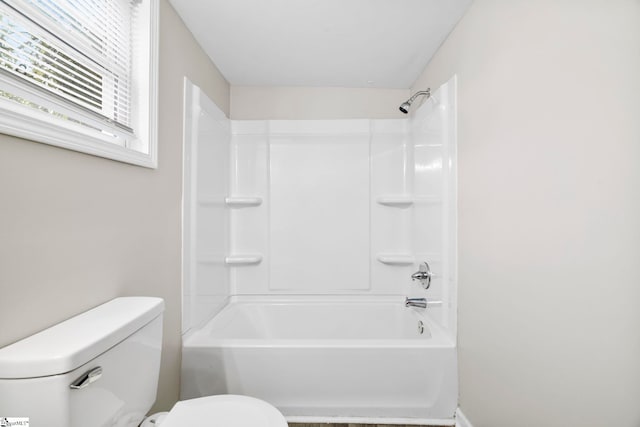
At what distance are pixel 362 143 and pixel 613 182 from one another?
6.25 ft

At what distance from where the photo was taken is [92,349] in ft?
2.64

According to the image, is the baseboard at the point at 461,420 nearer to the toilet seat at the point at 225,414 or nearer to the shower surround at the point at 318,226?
the shower surround at the point at 318,226

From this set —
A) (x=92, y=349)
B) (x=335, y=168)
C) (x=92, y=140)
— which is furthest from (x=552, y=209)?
(x=335, y=168)

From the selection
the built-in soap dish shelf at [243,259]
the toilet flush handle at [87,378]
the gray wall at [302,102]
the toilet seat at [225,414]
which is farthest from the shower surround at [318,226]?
the toilet flush handle at [87,378]

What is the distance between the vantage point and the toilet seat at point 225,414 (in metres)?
1.07

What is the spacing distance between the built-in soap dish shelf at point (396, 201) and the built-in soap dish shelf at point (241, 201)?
3.36 ft

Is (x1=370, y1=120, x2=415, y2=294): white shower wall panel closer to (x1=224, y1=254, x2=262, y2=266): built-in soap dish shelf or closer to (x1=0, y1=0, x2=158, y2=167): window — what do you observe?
(x1=224, y1=254, x2=262, y2=266): built-in soap dish shelf

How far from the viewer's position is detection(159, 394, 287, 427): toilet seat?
1.07 metres

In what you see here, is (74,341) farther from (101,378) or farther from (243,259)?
(243,259)

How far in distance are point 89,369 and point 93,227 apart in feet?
Result: 1.61

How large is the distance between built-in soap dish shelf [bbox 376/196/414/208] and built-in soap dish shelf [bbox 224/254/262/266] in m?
1.14

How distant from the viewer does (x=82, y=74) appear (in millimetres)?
1121

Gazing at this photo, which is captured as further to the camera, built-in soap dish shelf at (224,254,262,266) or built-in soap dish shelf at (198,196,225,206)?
built-in soap dish shelf at (224,254,262,266)

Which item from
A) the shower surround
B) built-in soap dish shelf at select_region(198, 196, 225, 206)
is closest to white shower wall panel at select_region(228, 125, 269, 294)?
the shower surround
